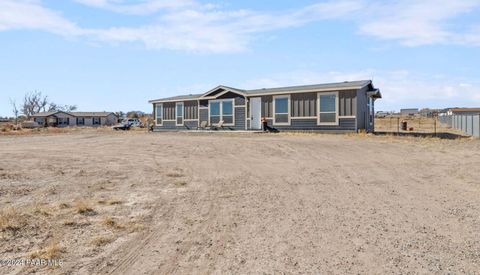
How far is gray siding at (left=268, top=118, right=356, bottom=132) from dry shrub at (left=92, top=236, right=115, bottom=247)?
70.9 feet

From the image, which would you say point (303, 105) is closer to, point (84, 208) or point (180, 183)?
point (180, 183)

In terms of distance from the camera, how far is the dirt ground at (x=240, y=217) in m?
4.42

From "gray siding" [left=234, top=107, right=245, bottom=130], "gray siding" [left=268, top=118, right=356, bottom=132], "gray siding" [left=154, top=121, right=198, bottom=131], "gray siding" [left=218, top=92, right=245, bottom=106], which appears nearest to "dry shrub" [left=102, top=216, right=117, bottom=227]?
"gray siding" [left=268, top=118, right=356, bottom=132]

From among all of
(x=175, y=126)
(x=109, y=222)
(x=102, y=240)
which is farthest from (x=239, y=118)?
(x=102, y=240)

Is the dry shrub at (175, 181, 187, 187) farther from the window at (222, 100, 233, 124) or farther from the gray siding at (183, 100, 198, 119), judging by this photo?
the gray siding at (183, 100, 198, 119)

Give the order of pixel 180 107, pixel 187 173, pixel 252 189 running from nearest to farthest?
pixel 252 189
pixel 187 173
pixel 180 107

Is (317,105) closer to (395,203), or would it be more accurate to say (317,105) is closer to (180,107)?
(180,107)

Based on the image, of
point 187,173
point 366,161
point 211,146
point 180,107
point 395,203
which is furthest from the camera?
point 180,107

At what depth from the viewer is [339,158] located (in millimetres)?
13805

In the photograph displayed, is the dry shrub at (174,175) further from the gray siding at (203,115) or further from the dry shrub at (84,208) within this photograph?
the gray siding at (203,115)

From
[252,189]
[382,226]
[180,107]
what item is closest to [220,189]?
[252,189]

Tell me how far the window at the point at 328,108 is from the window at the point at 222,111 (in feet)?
24.7

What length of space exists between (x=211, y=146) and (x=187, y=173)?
7002 mm

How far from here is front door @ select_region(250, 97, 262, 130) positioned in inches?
1141
